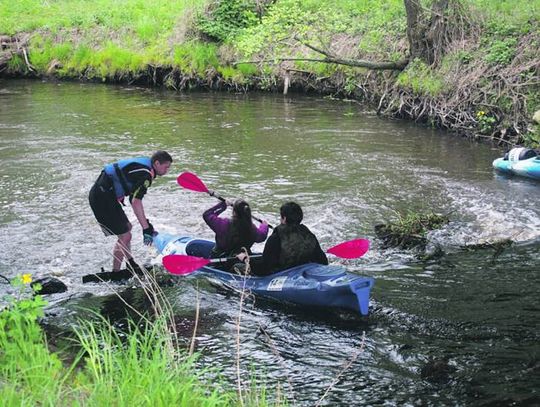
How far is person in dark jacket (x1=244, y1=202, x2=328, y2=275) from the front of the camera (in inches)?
246

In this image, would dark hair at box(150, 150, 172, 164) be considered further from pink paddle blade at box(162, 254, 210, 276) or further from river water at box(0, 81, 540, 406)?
river water at box(0, 81, 540, 406)

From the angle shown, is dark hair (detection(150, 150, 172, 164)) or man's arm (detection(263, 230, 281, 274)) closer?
man's arm (detection(263, 230, 281, 274))

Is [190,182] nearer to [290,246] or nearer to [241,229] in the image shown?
[241,229]

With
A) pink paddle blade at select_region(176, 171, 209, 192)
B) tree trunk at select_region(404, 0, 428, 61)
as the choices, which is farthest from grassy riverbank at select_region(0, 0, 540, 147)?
pink paddle blade at select_region(176, 171, 209, 192)

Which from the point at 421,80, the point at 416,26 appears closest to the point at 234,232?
the point at 421,80

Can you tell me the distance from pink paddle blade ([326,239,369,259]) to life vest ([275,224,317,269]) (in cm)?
26

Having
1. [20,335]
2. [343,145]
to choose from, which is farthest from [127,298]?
[343,145]

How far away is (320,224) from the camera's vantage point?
8648 mm

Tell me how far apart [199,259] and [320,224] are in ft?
8.22

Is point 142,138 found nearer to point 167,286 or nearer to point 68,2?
point 167,286

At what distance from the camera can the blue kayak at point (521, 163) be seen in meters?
10.1

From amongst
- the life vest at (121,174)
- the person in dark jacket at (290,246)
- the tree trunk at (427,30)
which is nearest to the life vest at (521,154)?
the tree trunk at (427,30)

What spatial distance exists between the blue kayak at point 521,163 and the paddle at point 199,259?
463 centimetres

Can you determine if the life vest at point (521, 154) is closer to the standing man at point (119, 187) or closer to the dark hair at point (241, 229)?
the dark hair at point (241, 229)
